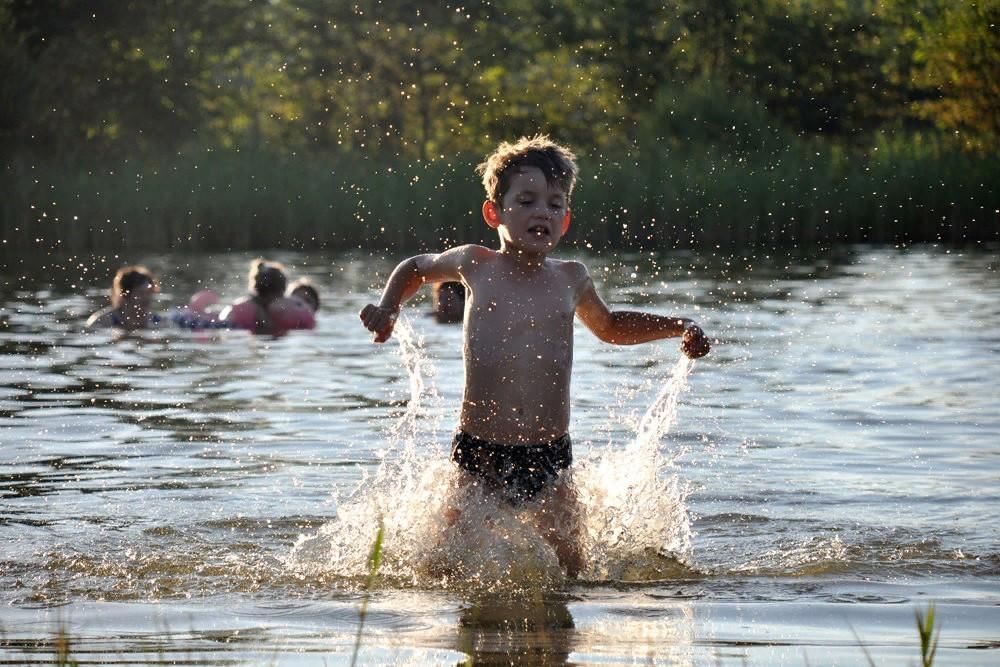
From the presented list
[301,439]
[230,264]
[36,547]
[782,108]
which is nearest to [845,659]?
[36,547]

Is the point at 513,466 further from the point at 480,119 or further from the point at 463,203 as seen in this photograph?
the point at 480,119

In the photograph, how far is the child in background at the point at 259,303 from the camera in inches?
632

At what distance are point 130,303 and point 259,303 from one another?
1210mm

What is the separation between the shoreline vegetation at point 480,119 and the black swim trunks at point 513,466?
2087 centimetres

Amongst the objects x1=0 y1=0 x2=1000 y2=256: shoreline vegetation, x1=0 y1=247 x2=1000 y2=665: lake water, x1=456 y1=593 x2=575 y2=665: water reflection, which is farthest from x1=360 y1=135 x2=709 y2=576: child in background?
x1=0 y1=0 x2=1000 y2=256: shoreline vegetation

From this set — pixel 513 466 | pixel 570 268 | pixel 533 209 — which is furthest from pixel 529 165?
pixel 513 466

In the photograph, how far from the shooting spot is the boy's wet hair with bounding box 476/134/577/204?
242 inches

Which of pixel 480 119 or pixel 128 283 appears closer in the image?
pixel 128 283

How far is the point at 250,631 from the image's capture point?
514cm

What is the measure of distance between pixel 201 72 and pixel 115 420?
38.0 meters

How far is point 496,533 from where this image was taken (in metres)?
5.98

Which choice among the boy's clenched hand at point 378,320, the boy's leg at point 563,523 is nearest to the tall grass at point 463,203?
the boy's leg at point 563,523

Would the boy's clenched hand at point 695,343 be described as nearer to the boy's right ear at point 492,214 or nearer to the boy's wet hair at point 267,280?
the boy's right ear at point 492,214

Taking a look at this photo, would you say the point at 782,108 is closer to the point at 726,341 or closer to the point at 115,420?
the point at 726,341
